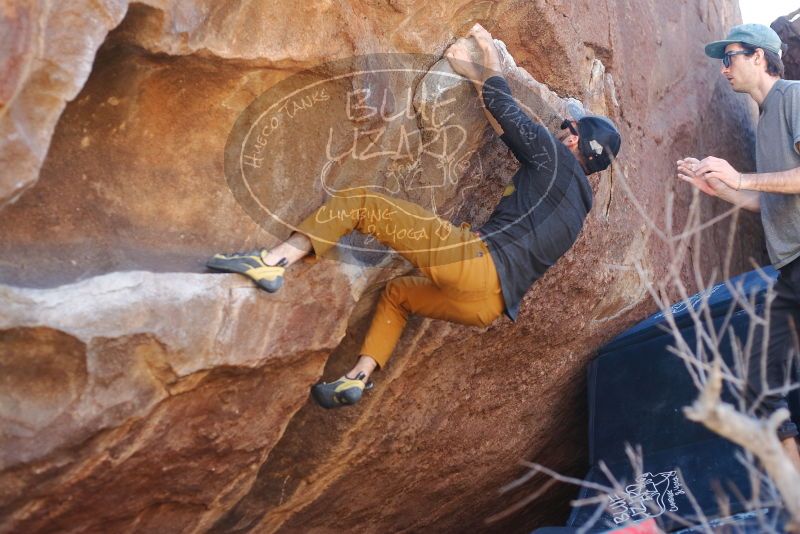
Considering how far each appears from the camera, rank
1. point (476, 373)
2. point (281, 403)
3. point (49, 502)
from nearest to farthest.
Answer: point (49, 502)
point (281, 403)
point (476, 373)

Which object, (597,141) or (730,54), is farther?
(730,54)

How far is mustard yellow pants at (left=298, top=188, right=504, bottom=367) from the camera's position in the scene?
3342mm

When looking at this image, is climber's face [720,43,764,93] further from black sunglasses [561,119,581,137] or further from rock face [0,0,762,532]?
black sunglasses [561,119,581,137]

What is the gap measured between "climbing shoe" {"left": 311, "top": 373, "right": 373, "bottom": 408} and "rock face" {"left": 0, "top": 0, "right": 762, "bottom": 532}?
67 mm

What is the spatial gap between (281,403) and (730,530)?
178 cm

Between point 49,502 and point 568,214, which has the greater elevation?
point 568,214

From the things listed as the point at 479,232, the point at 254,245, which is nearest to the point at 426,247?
the point at 479,232

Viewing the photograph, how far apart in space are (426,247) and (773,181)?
1484mm

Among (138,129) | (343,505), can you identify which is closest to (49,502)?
(138,129)

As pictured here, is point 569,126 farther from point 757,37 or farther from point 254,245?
point 254,245

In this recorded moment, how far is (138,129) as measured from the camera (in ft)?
10.6

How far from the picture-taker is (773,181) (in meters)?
3.72

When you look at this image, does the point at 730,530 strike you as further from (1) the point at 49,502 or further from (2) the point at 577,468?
(1) the point at 49,502
